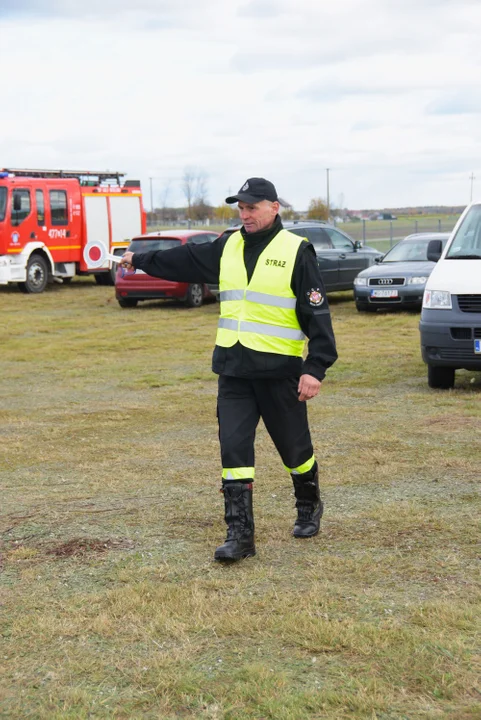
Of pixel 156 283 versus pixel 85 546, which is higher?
pixel 156 283

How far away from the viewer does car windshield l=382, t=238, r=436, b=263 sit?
63.8ft

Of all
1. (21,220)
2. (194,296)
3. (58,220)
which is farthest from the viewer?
(58,220)

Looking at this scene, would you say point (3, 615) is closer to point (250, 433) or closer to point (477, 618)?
point (250, 433)

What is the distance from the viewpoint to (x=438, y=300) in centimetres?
1041

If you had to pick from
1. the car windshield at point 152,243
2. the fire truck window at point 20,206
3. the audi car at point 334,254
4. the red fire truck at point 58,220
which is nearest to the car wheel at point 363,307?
the audi car at point 334,254

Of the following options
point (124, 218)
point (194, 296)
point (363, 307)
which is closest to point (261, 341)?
point (363, 307)

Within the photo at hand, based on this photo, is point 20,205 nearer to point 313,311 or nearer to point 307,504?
point 307,504

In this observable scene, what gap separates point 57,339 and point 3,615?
42.4 ft

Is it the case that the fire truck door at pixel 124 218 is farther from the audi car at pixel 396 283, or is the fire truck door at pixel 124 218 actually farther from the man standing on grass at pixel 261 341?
the man standing on grass at pixel 261 341

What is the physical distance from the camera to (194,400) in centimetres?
1073

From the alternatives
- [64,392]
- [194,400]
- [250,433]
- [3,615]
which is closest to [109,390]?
[64,392]

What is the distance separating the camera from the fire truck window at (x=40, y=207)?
1019 inches

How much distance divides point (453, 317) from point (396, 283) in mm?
8524

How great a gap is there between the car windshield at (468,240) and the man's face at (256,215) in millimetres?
5789
